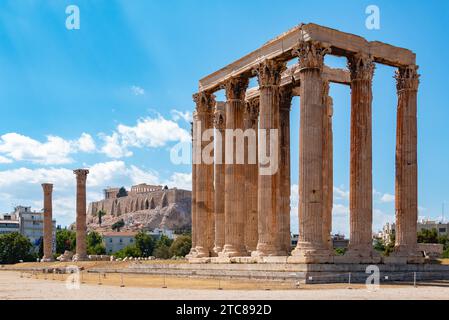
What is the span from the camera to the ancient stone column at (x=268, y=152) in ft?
157

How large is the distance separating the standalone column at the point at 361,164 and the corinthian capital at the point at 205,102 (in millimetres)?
16292

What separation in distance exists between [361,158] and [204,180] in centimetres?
1835

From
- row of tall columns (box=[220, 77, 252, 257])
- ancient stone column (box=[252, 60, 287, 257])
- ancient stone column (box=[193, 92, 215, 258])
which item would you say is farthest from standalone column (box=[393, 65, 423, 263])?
ancient stone column (box=[193, 92, 215, 258])

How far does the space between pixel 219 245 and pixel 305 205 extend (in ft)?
50.2

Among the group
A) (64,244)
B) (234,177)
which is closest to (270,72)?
(234,177)

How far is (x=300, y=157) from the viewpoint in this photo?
43.1 m

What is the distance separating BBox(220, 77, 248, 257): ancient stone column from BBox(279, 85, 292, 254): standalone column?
3.08 metres

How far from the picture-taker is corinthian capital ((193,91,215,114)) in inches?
2349

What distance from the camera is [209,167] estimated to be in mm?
60281

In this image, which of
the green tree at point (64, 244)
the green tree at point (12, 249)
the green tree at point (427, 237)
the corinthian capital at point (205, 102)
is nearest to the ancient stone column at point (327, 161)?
the corinthian capital at point (205, 102)

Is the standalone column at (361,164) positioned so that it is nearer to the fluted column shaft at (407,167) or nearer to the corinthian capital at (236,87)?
the fluted column shaft at (407,167)

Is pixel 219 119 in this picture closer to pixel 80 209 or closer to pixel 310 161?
pixel 310 161

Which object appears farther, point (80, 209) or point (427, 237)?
point (80, 209)
